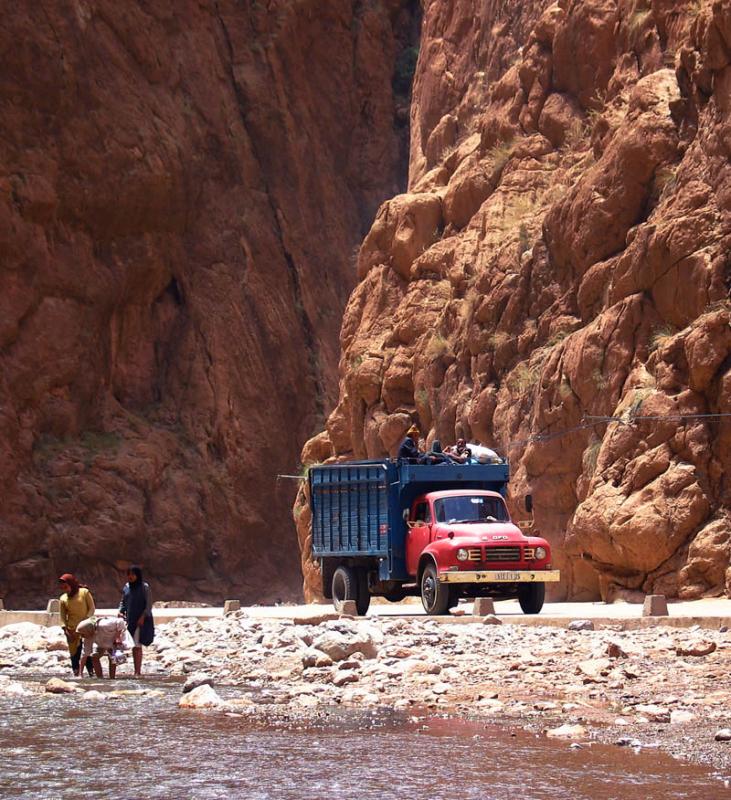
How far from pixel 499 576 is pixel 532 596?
3.89 feet

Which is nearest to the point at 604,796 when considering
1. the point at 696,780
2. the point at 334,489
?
the point at 696,780

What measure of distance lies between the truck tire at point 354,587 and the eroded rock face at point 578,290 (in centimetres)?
403

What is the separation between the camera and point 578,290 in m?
29.0

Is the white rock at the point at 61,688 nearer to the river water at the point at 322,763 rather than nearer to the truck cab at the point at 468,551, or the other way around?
the river water at the point at 322,763

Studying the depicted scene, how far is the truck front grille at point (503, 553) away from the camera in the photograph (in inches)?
833

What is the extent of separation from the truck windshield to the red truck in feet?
0.05

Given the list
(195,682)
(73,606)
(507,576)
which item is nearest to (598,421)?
(507,576)

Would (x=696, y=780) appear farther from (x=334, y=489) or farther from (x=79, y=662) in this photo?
(x=334, y=489)

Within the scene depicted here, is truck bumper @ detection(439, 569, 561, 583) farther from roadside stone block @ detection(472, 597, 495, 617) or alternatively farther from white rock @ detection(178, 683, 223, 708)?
white rock @ detection(178, 683, 223, 708)

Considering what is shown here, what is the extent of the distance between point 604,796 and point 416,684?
565 centimetres

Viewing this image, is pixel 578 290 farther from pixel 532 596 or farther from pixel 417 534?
pixel 532 596

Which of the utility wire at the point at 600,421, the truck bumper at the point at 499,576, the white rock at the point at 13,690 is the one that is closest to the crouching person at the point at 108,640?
the white rock at the point at 13,690

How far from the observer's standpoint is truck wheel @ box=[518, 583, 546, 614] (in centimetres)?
2206

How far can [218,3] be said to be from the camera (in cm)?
5978
